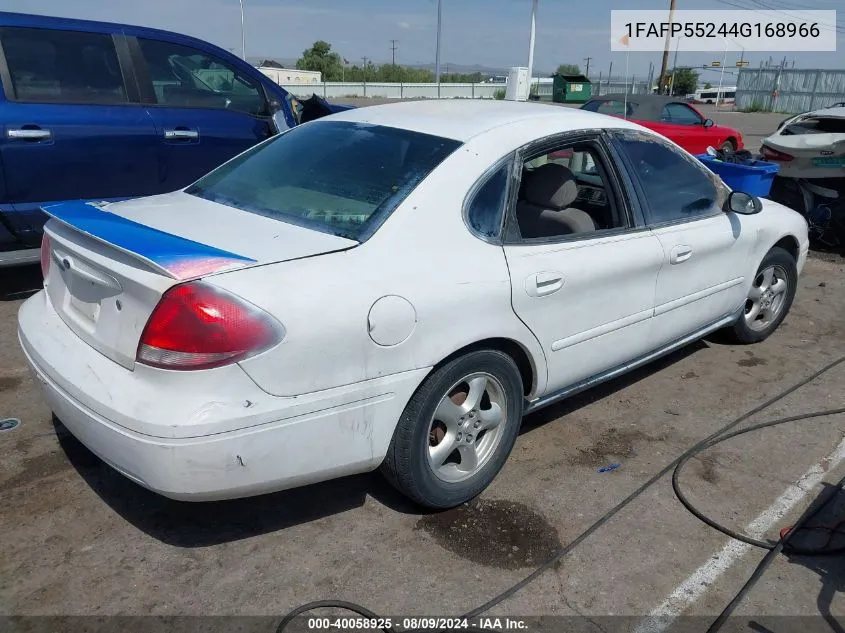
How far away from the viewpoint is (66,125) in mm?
5133

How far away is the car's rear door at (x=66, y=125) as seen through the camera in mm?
5012

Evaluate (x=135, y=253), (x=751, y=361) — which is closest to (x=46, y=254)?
(x=135, y=253)

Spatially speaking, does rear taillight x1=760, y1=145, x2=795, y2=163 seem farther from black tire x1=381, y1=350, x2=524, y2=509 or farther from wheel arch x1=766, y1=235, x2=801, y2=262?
black tire x1=381, y1=350, x2=524, y2=509

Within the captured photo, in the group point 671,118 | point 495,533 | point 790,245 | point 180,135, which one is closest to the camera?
point 495,533

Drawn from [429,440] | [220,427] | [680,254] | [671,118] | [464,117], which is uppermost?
[464,117]

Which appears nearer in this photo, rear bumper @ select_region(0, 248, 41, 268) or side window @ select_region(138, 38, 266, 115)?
rear bumper @ select_region(0, 248, 41, 268)

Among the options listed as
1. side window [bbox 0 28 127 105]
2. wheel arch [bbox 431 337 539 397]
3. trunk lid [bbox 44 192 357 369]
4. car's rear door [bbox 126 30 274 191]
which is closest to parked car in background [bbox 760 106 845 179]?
car's rear door [bbox 126 30 274 191]

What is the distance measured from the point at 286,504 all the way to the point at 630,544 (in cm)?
144

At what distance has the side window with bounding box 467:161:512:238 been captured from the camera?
3.00m

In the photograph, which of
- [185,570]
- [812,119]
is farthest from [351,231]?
[812,119]

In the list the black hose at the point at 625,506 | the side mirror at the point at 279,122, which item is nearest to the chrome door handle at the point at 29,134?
the side mirror at the point at 279,122

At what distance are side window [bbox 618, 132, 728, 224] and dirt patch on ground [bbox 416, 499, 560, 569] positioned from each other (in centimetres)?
169

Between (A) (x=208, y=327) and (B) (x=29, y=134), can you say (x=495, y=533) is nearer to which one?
(A) (x=208, y=327)

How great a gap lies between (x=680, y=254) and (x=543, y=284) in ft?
3.77
